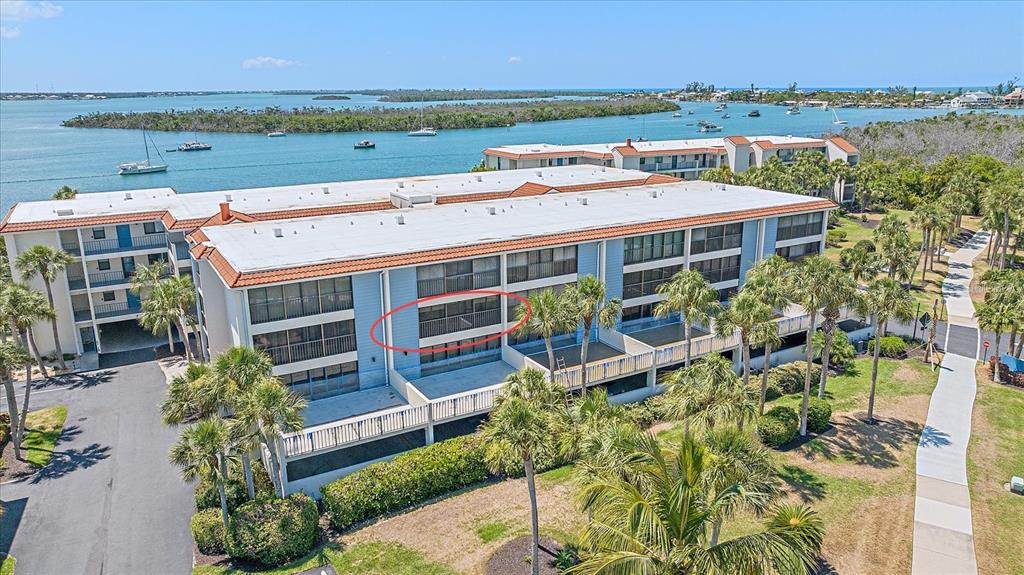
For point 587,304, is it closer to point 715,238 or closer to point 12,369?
point 715,238

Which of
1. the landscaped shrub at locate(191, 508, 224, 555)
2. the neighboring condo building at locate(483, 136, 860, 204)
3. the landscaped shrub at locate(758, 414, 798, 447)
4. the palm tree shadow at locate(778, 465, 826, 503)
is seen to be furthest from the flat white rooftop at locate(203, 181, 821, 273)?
the neighboring condo building at locate(483, 136, 860, 204)

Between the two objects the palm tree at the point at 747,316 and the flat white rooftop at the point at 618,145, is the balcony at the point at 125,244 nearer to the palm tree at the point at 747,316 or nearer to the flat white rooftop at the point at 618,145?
the palm tree at the point at 747,316

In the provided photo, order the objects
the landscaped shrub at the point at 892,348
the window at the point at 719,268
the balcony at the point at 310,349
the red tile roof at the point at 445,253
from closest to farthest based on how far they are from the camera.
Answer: the red tile roof at the point at 445,253 < the balcony at the point at 310,349 < the landscaped shrub at the point at 892,348 < the window at the point at 719,268

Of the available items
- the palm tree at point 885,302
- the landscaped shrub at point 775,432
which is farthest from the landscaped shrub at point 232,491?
the palm tree at point 885,302

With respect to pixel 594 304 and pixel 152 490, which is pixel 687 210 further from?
pixel 152 490

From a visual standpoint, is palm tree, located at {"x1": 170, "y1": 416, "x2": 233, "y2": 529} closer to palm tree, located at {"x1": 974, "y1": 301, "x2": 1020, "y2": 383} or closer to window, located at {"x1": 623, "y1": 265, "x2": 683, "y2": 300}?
window, located at {"x1": 623, "y1": 265, "x2": 683, "y2": 300}

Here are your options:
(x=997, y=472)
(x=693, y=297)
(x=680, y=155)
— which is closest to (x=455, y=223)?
(x=693, y=297)
